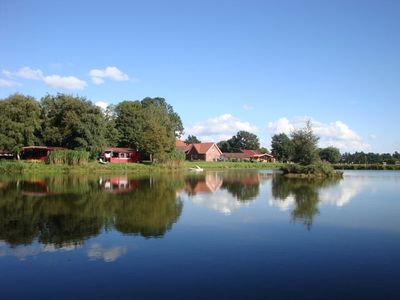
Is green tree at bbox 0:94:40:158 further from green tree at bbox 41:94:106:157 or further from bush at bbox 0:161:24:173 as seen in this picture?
bush at bbox 0:161:24:173

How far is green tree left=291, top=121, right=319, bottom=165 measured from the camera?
192ft

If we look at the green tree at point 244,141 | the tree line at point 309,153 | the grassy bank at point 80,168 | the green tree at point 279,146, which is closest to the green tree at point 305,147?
the tree line at point 309,153

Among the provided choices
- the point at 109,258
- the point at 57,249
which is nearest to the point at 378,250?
the point at 109,258

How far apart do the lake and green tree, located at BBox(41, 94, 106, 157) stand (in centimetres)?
3899

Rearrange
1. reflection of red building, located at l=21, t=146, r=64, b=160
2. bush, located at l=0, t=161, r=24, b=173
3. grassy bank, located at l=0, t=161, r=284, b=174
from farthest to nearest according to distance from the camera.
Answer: reflection of red building, located at l=21, t=146, r=64, b=160 → grassy bank, located at l=0, t=161, r=284, b=174 → bush, located at l=0, t=161, r=24, b=173

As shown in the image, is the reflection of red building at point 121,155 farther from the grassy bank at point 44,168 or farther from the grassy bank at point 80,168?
the grassy bank at point 44,168

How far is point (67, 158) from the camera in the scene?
5572 cm

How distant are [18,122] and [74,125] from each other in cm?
881

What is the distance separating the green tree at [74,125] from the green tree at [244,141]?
90995 mm

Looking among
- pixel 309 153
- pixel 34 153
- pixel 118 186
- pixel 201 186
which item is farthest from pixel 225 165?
pixel 118 186

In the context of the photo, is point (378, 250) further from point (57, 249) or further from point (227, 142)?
point (227, 142)

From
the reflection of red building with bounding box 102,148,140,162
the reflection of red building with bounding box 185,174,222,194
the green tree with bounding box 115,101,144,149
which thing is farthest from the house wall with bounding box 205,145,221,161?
the reflection of red building with bounding box 185,174,222,194

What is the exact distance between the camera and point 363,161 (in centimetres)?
13900

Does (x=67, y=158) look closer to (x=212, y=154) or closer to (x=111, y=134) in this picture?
(x=111, y=134)
